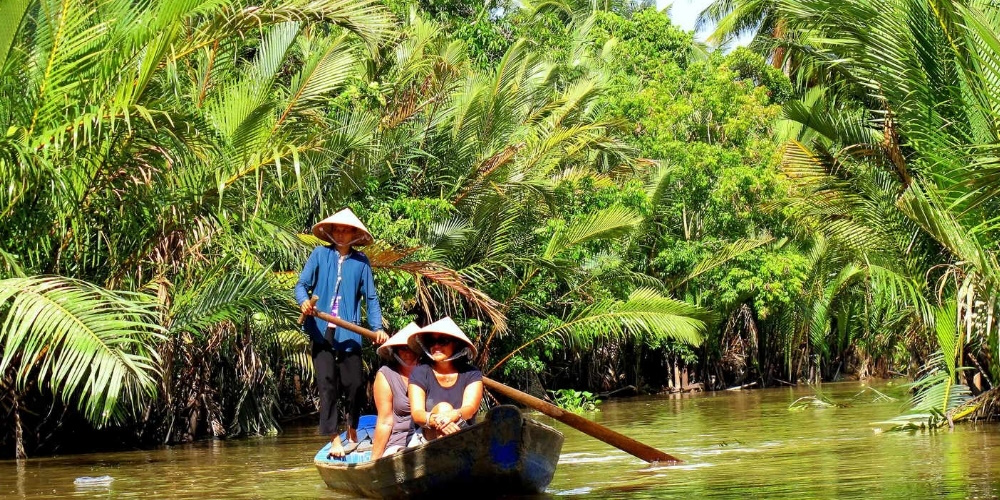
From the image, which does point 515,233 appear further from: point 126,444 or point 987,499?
point 987,499

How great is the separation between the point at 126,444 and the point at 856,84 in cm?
882

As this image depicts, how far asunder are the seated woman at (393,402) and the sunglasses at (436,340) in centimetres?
19

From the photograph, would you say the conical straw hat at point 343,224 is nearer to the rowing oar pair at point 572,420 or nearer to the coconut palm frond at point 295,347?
the rowing oar pair at point 572,420

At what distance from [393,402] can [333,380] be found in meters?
0.77

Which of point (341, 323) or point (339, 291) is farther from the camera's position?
point (339, 291)

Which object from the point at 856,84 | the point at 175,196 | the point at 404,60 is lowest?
the point at 175,196

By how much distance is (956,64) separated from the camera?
34.9 ft

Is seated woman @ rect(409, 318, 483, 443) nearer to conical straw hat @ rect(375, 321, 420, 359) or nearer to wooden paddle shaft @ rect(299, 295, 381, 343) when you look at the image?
conical straw hat @ rect(375, 321, 420, 359)

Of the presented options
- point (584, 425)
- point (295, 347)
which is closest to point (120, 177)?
point (584, 425)

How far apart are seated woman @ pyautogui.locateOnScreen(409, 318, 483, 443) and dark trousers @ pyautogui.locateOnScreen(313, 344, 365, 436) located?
1.02m

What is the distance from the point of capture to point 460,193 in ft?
61.8

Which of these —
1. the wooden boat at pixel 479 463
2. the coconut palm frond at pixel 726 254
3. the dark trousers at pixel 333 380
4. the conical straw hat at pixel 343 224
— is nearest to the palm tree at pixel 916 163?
the wooden boat at pixel 479 463

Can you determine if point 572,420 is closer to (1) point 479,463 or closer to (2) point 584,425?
(2) point 584,425

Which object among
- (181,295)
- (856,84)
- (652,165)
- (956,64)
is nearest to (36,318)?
(181,295)
